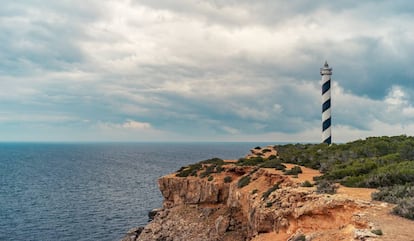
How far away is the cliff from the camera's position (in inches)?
640

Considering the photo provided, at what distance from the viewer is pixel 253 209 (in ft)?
86.9

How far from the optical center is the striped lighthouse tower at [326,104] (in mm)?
55116

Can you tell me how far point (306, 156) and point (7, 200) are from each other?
5743 centimetres

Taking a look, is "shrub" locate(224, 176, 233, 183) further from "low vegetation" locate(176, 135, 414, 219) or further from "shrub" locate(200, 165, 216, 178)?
"shrub" locate(200, 165, 216, 178)

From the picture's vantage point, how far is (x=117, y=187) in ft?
272

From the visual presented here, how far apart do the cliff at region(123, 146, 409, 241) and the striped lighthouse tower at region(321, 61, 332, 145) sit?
20.1m

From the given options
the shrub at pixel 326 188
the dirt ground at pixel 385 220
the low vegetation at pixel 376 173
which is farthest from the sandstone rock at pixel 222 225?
the shrub at pixel 326 188

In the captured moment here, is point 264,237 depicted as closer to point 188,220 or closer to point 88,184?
point 188,220

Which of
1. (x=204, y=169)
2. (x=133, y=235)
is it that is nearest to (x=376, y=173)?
(x=204, y=169)

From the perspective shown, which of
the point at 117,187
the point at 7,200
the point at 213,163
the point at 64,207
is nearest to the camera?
the point at 213,163

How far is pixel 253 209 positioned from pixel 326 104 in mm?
33559

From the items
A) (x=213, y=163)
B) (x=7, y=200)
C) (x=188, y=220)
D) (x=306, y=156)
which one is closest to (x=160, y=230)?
(x=188, y=220)

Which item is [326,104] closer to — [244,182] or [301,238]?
[244,182]

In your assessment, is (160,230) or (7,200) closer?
(160,230)
